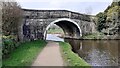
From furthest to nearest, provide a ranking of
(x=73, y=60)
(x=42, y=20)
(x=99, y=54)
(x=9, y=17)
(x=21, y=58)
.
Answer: (x=42, y=20)
(x=9, y=17)
(x=99, y=54)
(x=21, y=58)
(x=73, y=60)

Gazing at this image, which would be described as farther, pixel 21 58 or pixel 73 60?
pixel 21 58

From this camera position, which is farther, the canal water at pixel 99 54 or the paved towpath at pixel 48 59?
the canal water at pixel 99 54

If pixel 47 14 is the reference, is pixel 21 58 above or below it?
below

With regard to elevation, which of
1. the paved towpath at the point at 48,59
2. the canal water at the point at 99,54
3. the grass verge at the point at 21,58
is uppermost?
the grass verge at the point at 21,58

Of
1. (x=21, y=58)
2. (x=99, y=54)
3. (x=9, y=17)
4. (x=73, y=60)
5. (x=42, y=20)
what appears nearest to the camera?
(x=73, y=60)

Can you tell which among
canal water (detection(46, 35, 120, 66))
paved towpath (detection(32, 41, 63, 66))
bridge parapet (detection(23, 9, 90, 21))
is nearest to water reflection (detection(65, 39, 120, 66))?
Answer: canal water (detection(46, 35, 120, 66))

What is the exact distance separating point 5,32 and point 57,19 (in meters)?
16.0

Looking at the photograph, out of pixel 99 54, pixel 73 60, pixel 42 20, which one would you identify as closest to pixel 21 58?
pixel 73 60

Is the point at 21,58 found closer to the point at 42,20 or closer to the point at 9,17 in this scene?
the point at 9,17

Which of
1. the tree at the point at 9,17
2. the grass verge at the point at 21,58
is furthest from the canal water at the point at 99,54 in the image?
the tree at the point at 9,17

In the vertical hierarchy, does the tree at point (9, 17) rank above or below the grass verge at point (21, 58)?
above

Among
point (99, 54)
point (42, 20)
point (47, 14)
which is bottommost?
point (99, 54)

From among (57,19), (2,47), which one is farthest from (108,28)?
(2,47)

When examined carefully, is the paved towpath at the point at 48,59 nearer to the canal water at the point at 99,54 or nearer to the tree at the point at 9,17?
the canal water at the point at 99,54
